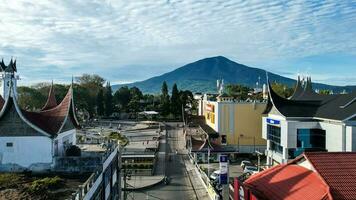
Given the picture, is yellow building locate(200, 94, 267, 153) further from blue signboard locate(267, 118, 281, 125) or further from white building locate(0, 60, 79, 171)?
white building locate(0, 60, 79, 171)

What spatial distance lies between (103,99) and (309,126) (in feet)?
231

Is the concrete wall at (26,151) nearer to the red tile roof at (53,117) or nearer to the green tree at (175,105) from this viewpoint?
the red tile roof at (53,117)

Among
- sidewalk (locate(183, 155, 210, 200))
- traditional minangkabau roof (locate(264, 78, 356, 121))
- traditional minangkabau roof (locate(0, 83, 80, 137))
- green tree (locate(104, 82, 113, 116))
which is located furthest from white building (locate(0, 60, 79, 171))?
green tree (locate(104, 82, 113, 116))

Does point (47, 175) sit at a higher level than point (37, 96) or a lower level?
lower

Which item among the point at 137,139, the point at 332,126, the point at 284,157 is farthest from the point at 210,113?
the point at 332,126

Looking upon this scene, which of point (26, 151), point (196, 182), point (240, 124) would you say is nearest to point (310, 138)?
point (196, 182)

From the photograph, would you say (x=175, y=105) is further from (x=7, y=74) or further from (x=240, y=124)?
(x=7, y=74)

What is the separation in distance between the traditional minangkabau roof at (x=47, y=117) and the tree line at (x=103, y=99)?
52125 millimetres

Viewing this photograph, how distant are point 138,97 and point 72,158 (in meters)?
90.9

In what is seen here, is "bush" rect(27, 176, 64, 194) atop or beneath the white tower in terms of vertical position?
beneath

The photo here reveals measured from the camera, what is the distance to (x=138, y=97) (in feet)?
367

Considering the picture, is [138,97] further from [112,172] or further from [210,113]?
[112,172]

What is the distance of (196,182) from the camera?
1454 inches

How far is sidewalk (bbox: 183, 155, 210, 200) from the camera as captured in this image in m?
31.7
